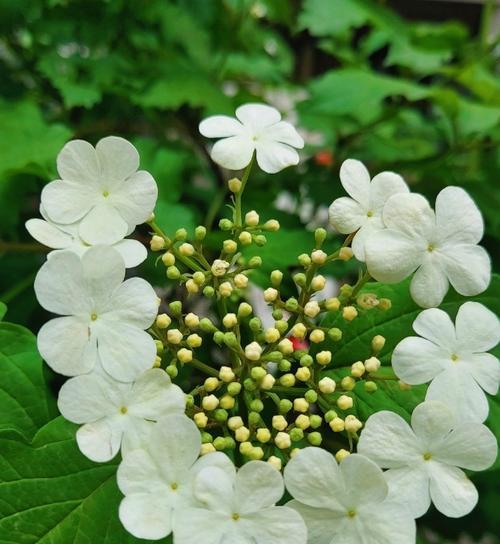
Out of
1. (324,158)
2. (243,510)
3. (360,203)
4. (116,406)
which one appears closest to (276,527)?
(243,510)

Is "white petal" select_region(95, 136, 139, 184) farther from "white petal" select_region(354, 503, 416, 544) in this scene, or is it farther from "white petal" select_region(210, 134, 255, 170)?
"white petal" select_region(354, 503, 416, 544)

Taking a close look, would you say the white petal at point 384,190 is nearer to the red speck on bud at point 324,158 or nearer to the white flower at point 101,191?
the white flower at point 101,191

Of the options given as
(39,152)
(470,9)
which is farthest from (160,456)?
(470,9)

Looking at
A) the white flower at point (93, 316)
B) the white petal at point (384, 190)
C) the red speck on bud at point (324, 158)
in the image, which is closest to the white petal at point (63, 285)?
the white flower at point (93, 316)

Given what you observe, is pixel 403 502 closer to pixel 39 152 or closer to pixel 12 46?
pixel 39 152

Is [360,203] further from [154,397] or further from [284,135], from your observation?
[154,397]

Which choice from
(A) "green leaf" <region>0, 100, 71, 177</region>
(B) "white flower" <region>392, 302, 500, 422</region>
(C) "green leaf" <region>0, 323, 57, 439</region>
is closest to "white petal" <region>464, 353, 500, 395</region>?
(B) "white flower" <region>392, 302, 500, 422</region>
